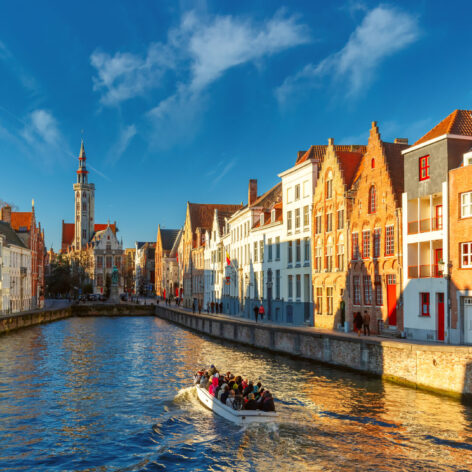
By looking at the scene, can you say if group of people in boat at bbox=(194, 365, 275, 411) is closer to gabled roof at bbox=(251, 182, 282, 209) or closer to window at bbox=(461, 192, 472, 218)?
window at bbox=(461, 192, 472, 218)

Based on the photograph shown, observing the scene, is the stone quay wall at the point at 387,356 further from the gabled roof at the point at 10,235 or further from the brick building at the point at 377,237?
the gabled roof at the point at 10,235

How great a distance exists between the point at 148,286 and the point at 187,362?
153354mm

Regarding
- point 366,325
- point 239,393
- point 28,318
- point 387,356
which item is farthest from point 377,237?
point 28,318

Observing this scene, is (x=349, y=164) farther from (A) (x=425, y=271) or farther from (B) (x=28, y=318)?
(B) (x=28, y=318)

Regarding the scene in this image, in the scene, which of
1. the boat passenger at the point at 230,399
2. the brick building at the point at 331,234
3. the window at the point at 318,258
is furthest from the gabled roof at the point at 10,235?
the boat passenger at the point at 230,399

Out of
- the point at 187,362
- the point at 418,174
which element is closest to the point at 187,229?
the point at 187,362

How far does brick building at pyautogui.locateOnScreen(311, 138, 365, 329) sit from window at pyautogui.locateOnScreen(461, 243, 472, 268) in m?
13.9

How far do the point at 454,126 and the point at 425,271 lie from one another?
8.65 m

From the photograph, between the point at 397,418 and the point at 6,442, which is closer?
the point at 6,442

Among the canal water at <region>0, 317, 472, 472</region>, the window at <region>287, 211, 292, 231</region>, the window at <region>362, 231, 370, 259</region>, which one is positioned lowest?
the canal water at <region>0, 317, 472, 472</region>

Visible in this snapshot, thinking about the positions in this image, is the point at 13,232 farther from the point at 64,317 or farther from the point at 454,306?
the point at 454,306

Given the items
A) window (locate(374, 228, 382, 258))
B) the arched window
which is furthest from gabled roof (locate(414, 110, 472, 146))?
window (locate(374, 228, 382, 258))

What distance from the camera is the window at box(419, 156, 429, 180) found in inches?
1433

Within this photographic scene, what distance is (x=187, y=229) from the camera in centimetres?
11731
